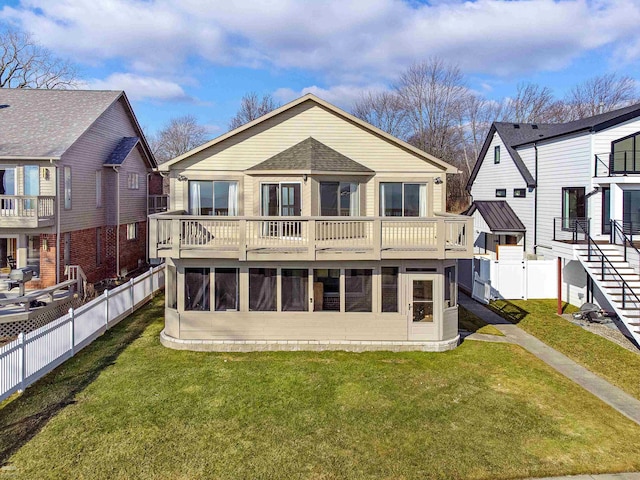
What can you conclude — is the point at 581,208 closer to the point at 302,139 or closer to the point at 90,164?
the point at 302,139

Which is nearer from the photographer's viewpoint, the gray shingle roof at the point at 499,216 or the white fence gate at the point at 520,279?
the white fence gate at the point at 520,279

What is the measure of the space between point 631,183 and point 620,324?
5.58 metres

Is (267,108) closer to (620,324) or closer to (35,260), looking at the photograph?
(35,260)

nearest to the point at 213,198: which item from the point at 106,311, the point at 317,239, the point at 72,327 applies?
the point at 317,239

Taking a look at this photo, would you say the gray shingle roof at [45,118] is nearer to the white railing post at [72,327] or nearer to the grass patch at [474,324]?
the white railing post at [72,327]

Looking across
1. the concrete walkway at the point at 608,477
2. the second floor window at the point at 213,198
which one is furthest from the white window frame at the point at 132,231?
the concrete walkway at the point at 608,477

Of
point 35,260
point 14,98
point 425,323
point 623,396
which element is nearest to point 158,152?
point 14,98

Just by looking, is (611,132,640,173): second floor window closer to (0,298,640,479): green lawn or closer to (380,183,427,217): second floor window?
(380,183,427,217): second floor window

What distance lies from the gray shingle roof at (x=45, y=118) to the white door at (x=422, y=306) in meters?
14.8

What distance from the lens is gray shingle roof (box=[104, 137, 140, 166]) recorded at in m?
22.2

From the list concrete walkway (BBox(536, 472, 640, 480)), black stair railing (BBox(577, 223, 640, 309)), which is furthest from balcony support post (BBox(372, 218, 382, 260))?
black stair railing (BBox(577, 223, 640, 309))

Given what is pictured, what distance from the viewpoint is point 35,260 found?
1792 cm

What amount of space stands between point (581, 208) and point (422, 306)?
34.1 feet

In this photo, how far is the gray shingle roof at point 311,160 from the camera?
14.1 meters
